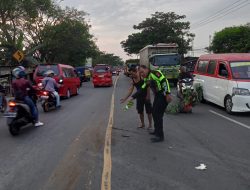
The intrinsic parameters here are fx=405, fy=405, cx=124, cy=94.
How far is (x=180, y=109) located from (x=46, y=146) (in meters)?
6.44

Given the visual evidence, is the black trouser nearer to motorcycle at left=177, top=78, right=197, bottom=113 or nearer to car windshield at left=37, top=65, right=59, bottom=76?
motorcycle at left=177, top=78, right=197, bottom=113

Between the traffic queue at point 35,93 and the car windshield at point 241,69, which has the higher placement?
the car windshield at point 241,69

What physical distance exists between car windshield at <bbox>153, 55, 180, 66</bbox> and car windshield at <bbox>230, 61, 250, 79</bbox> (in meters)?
14.5

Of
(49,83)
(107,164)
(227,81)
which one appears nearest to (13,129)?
(107,164)

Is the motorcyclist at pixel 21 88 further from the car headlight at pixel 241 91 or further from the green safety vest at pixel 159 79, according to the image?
the car headlight at pixel 241 91

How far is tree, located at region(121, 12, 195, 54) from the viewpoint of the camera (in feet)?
223

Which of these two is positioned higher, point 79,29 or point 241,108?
point 79,29

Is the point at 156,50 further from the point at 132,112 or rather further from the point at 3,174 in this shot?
the point at 3,174

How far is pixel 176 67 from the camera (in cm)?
2859

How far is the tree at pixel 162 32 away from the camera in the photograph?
67875 millimetres

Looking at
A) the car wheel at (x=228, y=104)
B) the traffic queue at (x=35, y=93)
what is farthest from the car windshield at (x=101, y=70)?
the car wheel at (x=228, y=104)

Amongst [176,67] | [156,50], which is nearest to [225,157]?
[176,67]

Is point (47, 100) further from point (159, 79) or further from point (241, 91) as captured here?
point (159, 79)

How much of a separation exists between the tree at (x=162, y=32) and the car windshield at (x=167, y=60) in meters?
37.9
